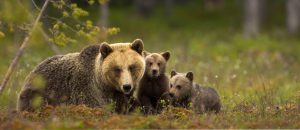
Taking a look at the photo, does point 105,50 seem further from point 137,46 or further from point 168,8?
point 168,8

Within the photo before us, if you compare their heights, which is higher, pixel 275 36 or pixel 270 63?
pixel 275 36

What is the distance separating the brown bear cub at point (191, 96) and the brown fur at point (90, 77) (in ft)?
3.99

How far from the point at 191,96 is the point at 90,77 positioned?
1878mm

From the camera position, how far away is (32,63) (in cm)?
2058

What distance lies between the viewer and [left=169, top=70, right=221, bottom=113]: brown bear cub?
12.1 meters

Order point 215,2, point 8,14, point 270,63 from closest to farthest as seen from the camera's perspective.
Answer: point 8,14 → point 270,63 → point 215,2

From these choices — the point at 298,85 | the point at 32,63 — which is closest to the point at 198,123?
the point at 298,85

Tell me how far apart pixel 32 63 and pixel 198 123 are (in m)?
11.3

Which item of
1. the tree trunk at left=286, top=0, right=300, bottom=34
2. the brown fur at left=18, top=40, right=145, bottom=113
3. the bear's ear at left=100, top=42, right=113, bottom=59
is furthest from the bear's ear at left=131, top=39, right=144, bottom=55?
the tree trunk at left=286, top=0, right=300, bottom=34

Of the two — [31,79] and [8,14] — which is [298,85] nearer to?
[31,79]

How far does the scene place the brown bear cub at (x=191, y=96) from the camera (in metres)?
12.1

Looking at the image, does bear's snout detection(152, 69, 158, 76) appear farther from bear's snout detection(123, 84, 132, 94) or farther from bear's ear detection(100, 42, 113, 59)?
Result: bear's snout detection(123, 84, 132, 94)

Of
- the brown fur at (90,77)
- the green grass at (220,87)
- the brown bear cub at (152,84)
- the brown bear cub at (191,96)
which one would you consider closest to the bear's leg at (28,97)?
the brown fur at (90,77)

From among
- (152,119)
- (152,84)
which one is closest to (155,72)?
(152,84)
